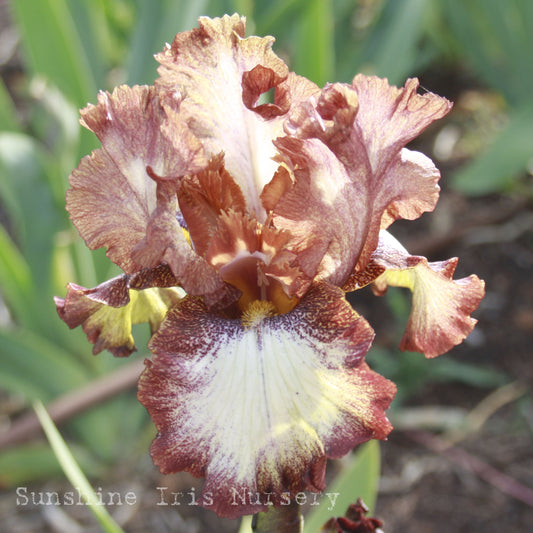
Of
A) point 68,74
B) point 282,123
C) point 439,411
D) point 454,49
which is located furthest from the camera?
point 454,49

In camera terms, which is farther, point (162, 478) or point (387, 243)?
point (162, 478)

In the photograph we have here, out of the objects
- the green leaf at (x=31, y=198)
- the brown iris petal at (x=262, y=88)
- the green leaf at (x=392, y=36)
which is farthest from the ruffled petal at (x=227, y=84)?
the green leaf at (x=392, y=36)

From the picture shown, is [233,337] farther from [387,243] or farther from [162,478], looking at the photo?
[162,478]

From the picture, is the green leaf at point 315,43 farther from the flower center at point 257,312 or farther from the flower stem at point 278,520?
the flower stem at point 278,520

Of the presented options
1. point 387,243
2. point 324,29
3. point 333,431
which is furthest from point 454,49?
point 333,431

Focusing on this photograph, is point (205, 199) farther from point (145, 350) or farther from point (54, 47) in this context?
point (54, 47)
